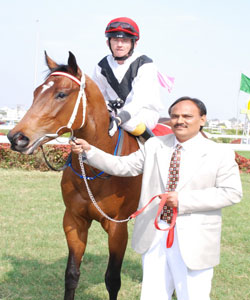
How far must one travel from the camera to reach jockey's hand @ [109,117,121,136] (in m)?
3.63

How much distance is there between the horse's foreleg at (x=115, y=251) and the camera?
372cm

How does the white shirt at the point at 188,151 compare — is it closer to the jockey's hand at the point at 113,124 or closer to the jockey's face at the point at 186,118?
the jockey's face at the point at 186,118

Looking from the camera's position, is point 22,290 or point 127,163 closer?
point 127,163

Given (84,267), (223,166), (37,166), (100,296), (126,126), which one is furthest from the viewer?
(37,166)

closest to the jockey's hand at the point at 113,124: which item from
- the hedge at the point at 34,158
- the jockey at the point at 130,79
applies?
the jockey at the point at 130,79

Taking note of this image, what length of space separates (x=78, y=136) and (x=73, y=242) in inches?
39.3

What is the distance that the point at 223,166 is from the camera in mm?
2787

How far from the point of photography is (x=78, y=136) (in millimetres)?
3477

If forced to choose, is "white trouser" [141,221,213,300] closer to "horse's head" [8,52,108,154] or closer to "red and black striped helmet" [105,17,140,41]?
"horse's head" [8,52,108,154]

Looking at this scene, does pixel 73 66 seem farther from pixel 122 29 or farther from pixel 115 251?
pixel 115 251

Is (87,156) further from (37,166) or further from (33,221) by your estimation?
(37,166)

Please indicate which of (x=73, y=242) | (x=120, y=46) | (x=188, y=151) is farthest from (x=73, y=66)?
(x=73, y=242)

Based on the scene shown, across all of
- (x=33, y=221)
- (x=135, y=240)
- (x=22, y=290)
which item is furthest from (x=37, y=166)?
(x=135, y=240)

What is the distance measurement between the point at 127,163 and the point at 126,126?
0.69m
